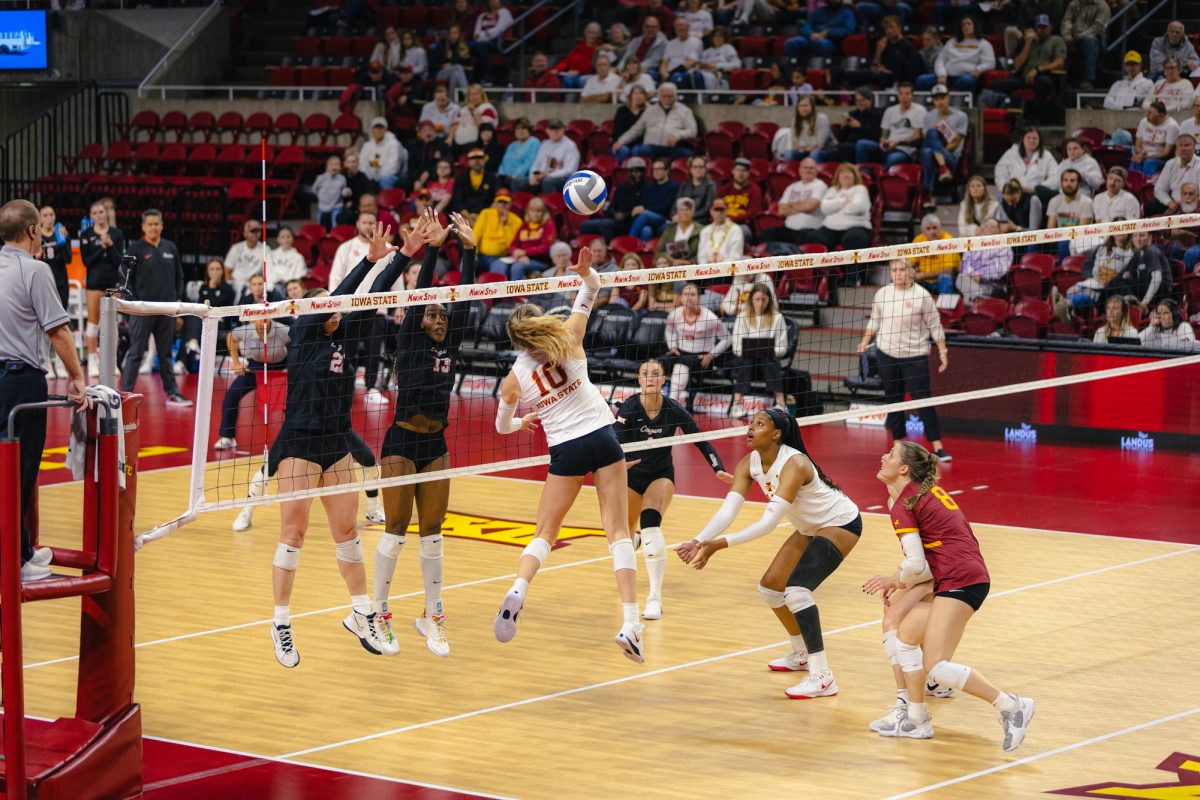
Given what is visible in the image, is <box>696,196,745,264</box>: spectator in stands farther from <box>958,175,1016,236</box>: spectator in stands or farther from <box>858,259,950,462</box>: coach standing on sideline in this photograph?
<box>858,259,950,462</box>: coach standing on sideline

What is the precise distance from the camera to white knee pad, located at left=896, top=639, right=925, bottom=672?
8406mm

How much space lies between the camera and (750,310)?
56.3 feet

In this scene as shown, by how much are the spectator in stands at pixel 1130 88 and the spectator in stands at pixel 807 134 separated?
140 inches

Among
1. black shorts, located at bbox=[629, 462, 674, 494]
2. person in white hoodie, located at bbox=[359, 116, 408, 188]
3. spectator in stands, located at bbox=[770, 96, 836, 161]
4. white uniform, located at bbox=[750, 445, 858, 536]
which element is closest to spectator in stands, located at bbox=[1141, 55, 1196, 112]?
spectator in stands, located at bbox=[770, 96, 836, 161]

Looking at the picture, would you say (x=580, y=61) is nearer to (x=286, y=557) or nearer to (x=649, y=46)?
(x=649, y=46)

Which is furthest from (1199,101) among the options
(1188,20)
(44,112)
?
(44,112)

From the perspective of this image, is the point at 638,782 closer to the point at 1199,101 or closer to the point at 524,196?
the point at 1199,101

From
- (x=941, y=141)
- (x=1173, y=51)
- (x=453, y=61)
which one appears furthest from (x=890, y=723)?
(x=453, y=61)

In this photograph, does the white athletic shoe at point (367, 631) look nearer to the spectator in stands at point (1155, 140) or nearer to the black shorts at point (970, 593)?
the black shorts at point (970, 593)

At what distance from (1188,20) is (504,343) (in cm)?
1052

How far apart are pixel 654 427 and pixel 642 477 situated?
0.36 m

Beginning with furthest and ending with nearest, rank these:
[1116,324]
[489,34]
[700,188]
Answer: [489,34], [700,188], [1116,324]

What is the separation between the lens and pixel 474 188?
23.0 meters

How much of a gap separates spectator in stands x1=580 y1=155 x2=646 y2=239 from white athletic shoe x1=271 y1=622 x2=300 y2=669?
512 inches
